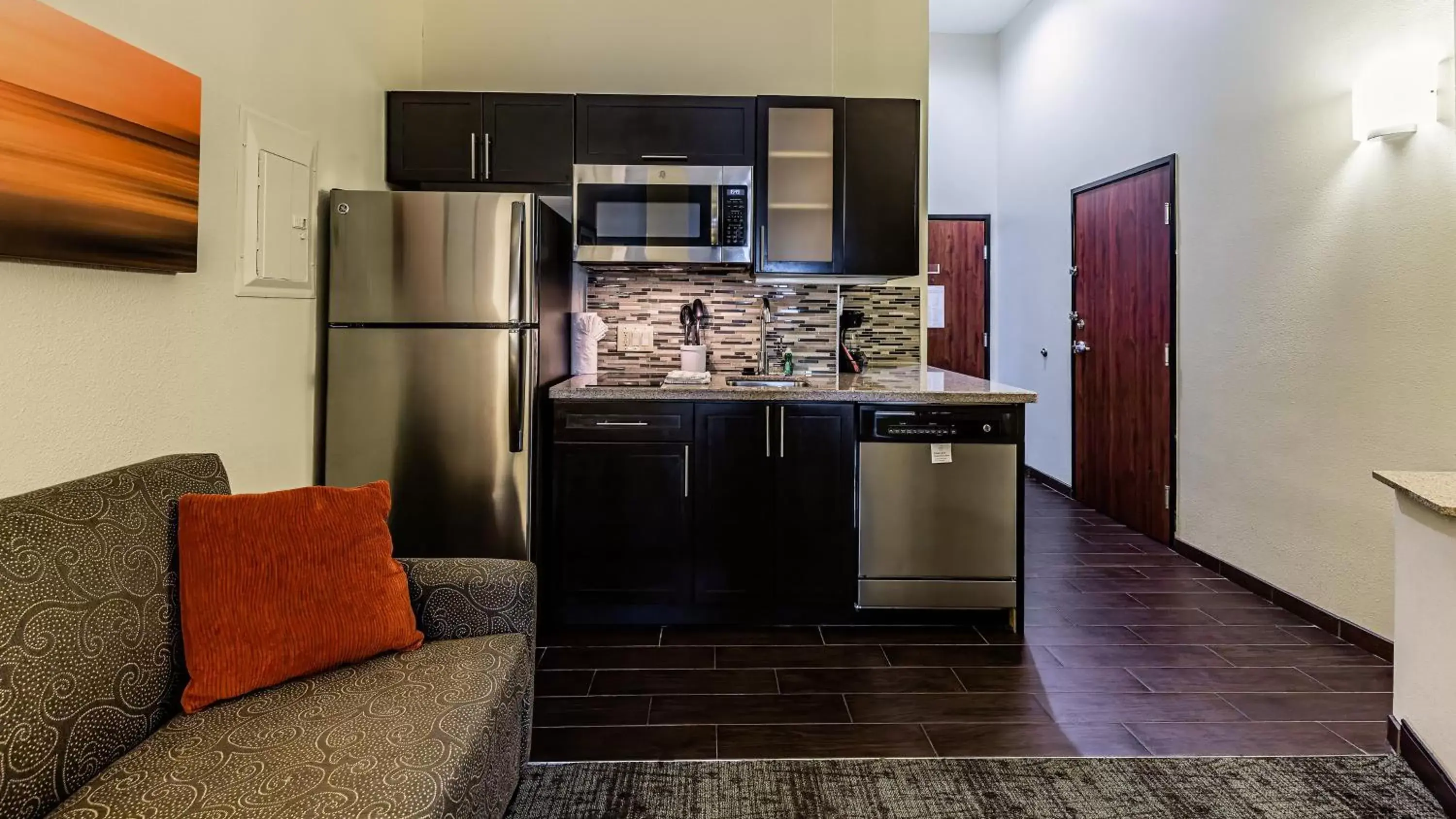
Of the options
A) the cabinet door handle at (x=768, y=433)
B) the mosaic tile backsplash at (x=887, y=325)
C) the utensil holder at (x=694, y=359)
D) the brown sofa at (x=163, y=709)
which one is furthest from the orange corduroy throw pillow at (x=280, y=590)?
the mosaic tile backsplash at (x=887, y=325)

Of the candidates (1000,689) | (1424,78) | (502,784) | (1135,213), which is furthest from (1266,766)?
(1135,213)

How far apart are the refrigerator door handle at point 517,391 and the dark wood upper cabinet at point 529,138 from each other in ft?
2.89

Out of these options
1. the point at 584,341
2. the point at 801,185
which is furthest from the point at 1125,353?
the point at 584,341

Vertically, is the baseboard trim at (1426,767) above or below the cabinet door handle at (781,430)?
below

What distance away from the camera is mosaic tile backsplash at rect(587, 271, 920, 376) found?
3.83 metres

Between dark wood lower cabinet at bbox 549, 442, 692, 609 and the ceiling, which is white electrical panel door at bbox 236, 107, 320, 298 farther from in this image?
the ceiling

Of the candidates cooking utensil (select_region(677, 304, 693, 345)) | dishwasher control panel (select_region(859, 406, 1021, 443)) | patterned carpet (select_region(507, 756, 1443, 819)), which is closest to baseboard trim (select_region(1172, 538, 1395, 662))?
patterned carpet (select_region(507, 756, 1443, 819))

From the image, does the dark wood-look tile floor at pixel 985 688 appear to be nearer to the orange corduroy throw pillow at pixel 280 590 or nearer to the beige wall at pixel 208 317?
the orange corduroy throw pillow at pixel 280 590

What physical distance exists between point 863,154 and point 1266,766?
8.20ft

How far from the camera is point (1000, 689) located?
2604 mm

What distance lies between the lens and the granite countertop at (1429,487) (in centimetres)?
176

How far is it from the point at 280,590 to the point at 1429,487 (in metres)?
2.49

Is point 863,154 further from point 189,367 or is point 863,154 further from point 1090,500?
point 1090,500

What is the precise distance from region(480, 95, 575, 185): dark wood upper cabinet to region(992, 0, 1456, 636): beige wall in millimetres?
2876
